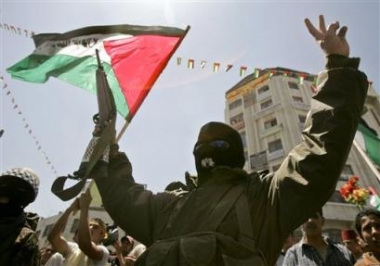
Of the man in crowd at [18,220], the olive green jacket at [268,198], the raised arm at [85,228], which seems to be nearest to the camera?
the olive green jacket at [268,198]

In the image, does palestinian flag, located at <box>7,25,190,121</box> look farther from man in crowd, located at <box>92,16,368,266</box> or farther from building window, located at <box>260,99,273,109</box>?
building window, located at <box>260,99,273,109</box>

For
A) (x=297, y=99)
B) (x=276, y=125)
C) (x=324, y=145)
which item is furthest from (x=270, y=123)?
(x=324, y=145)

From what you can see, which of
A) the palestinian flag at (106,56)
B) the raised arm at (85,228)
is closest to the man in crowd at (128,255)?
the raised arm at (85,228)

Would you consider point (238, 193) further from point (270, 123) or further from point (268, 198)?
point (270, 123)

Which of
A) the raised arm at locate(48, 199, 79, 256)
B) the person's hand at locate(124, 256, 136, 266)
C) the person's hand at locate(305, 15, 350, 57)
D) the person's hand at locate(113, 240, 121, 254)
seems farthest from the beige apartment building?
the person's hand at locate(305, 15, 350, 57)

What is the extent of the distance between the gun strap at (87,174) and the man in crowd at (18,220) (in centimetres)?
85

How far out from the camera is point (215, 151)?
1736mm

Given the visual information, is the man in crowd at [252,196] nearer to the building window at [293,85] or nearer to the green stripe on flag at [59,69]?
the green stripe on flag at [59,69]

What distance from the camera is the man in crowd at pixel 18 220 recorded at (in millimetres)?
2166

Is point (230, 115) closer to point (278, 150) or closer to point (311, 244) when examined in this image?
point (278, 150)

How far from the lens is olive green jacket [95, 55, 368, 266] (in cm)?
130

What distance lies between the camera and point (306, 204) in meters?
1.33

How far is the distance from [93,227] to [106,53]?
2.21 m

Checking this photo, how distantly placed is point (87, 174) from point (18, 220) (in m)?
0.99
